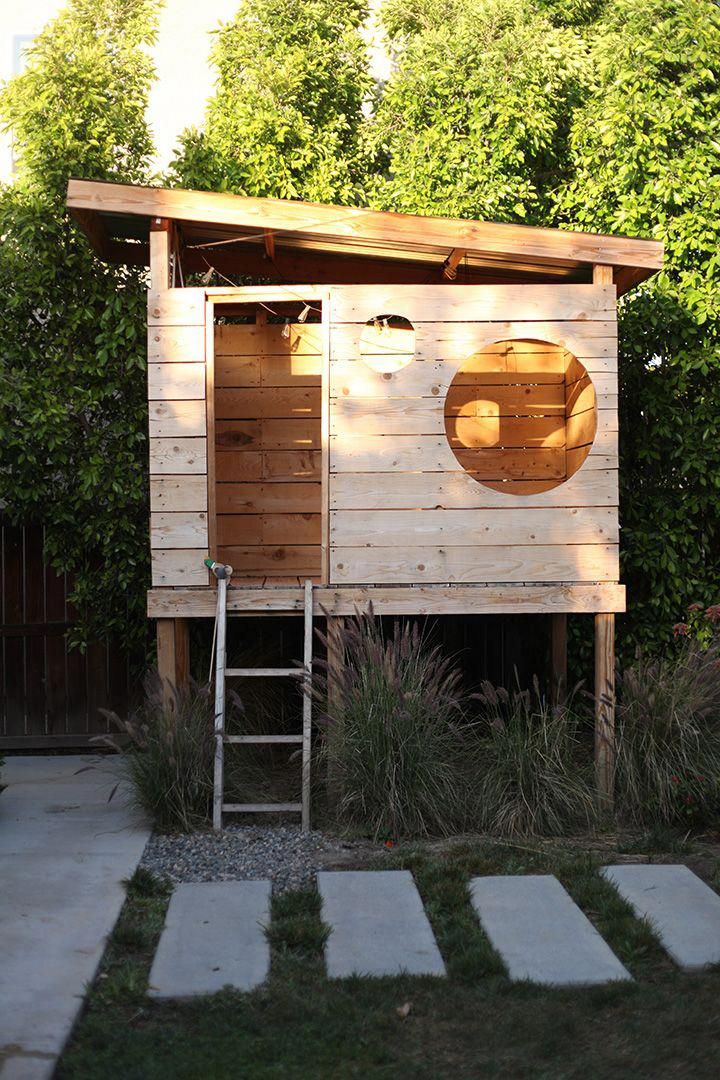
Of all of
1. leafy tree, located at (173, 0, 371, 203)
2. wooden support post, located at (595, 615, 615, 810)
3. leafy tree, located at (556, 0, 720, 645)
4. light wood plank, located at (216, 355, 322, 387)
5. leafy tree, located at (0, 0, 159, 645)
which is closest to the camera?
wooden support post, located at (595, 615, 615, 810)

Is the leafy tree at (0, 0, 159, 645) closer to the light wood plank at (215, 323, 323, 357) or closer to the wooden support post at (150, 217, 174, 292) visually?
the light wood plank at (215, 323, 323, 357)

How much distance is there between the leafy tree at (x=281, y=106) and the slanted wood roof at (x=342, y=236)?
186 centimetres

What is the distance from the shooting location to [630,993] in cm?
390

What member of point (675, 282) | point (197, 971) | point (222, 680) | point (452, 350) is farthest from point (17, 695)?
point (675, 282)

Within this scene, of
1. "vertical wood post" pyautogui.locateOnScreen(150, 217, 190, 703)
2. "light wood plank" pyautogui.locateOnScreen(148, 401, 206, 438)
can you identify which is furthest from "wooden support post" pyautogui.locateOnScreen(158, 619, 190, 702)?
"light wood plank" pyautogui.locateOnScreen(148, 401, 206, 438)

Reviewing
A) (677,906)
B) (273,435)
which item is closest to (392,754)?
(677,906)

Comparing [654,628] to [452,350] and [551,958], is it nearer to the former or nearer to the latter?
[452,350]

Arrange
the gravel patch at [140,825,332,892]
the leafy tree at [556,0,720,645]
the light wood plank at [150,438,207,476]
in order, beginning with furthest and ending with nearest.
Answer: the leafy tree at [556,0,720,645], the light wood plank at [150,438,207,476], the gravel patch at [140,825,332,892]

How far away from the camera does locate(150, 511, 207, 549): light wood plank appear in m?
6.48

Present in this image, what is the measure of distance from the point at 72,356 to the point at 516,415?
310 cm

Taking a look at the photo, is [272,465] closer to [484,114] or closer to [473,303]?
[473,303]

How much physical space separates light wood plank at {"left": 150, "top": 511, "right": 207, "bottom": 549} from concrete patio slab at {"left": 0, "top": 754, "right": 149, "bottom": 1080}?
4.61 ft

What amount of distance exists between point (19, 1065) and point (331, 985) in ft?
3.58

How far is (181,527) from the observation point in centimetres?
648
